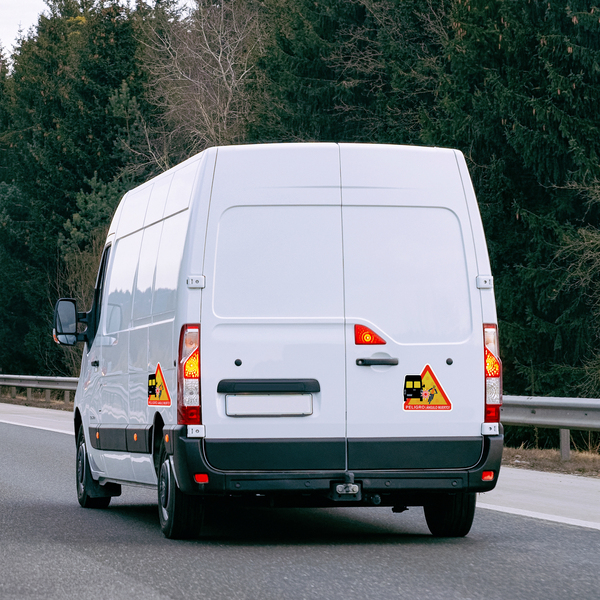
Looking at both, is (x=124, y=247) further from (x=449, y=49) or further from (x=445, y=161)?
(x=449, y=49)

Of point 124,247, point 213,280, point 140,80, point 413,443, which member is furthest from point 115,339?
point 140,80

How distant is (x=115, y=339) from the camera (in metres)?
9.28

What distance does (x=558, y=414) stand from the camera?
13.0m

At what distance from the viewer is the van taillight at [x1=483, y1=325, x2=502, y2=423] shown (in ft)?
24.8

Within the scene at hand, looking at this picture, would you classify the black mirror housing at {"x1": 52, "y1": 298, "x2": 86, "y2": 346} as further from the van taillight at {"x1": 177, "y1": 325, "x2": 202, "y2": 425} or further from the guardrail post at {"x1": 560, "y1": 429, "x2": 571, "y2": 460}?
the guardrail post at {"x1": 560, "y1": 429, "x2": 571, "y2": 460}

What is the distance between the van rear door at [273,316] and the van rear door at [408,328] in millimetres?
101

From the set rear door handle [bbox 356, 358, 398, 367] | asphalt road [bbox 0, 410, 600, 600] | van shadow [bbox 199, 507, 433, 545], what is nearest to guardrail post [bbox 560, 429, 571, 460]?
asphalt road [bbox 0, 410, 600, 600]

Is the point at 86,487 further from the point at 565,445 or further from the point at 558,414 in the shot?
the point at 565,445

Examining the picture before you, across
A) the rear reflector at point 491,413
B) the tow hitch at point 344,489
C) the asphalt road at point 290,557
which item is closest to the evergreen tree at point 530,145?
the asphalt road at point 290,557

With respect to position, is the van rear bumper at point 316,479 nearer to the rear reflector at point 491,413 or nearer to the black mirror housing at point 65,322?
the rear reflector at point 491,413

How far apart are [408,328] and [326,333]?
482 millimetres

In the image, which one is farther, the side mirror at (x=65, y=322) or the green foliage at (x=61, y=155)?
the green foliage at (x=61, y=155)

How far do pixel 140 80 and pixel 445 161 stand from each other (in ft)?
154

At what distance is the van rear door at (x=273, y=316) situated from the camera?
7340mm
